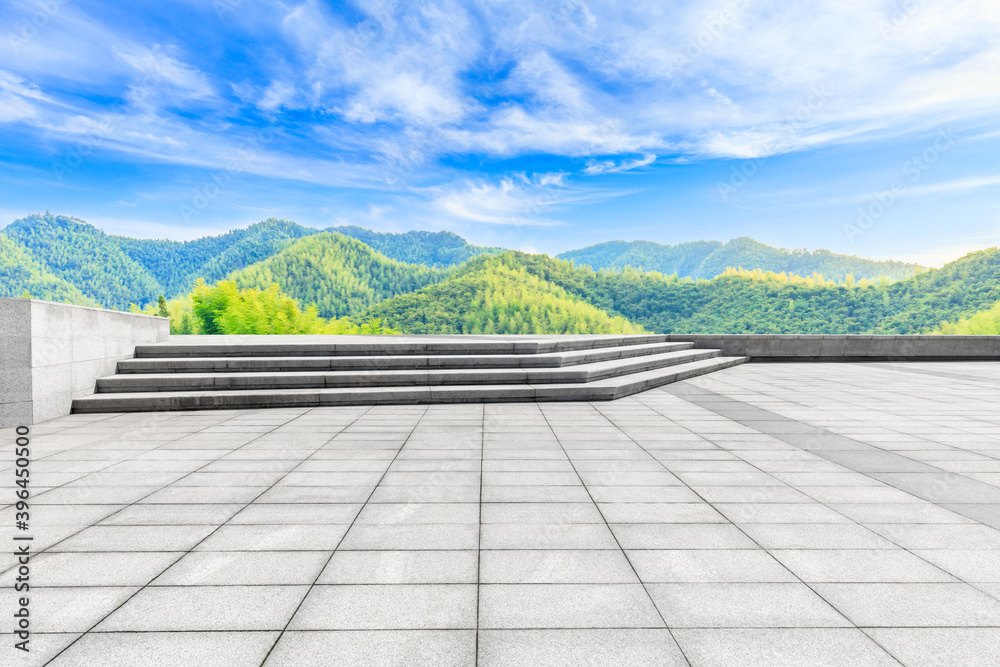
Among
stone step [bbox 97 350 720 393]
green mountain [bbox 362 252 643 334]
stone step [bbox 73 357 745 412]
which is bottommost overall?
stone step [bbox 73 357 745 412]

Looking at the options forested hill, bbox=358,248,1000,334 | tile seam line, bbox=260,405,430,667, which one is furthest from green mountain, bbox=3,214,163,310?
tile seam line, bbox=260,405,430,667

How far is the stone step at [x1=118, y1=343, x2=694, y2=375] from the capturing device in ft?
24.9

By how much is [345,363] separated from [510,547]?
596 cm

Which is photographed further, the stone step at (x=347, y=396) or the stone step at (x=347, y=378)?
the stone step at (x=347, y=378)

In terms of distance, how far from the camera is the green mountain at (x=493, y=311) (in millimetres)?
76125

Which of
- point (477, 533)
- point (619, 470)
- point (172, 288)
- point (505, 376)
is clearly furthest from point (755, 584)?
point (172, 288)

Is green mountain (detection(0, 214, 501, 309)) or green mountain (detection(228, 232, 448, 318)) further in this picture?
green mountain (detection(0, 214, 501, 309))

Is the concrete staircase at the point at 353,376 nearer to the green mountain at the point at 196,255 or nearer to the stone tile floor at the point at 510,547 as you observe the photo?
the stone tile floor at the point at 510,547

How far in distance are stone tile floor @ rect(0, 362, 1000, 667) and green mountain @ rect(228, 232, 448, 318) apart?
107581 millimetres

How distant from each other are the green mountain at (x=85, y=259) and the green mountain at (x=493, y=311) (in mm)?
→ 80942

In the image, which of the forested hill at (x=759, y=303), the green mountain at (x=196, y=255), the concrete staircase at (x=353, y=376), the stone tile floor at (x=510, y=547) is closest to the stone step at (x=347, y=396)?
the concrete staircase at (x=353, y=376)

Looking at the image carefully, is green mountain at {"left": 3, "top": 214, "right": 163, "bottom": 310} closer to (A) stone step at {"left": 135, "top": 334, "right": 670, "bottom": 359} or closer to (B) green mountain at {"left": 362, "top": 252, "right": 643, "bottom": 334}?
(B) green mountain at {"left": 362, "top": 252, "right": 643, "bottom": 334}

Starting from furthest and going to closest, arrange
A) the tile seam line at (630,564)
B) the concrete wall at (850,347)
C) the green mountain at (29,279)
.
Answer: the green mountain at (29,279) → the concrete wall at (850,347) → the tile seam line at (630,564)

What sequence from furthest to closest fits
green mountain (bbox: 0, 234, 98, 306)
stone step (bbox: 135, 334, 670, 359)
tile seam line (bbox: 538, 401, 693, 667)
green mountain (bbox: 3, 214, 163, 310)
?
green mountain (bbox: 3, 214, 163, 310) → green mountain (bbox: 0, 234, 98, 306) → stone step (bbox: 135, 334, 670, 359) → tile seam line (bbox: 538, 401, 693, 667)
